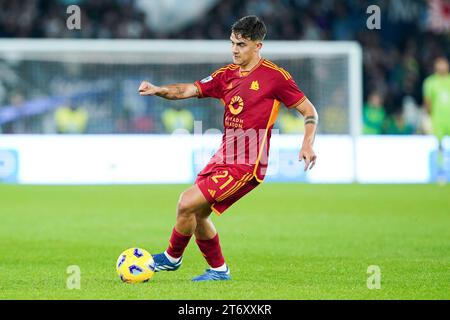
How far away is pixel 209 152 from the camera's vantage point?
65.2 feet

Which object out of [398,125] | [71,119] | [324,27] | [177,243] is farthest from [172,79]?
[177,243]

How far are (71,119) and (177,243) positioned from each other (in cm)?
1408

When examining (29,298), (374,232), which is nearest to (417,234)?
(374,232)

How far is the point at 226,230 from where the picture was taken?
12.6 metres

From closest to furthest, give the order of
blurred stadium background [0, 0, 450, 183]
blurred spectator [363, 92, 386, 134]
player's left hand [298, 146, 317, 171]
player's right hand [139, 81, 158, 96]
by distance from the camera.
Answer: player's left hand [298, 146, 317, 171] → player's right hand [139, 81, 158, 96] → blurred stadium background [0, 0, 450, 183] → blurred spectator [363, 92, 386, 134]

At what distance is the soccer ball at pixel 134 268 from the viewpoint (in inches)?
314

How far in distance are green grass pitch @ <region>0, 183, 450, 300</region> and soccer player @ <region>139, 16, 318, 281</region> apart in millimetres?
475

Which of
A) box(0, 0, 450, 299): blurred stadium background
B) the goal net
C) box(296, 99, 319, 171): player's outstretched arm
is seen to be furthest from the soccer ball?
the goal net

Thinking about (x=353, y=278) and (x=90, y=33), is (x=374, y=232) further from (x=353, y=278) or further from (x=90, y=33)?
(x=90, y=33)

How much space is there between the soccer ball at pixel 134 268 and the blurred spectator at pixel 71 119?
14.0 m

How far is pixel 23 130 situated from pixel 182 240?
1407 centimetres

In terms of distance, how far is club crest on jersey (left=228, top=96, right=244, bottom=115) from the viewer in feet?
26.5

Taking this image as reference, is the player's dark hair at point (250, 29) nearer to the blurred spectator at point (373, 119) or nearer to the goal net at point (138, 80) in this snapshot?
the goal net at point (138, 80)

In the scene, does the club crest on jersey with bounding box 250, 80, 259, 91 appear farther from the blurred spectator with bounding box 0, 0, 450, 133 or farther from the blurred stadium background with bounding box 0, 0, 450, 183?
the blurred spectator with bounding box 0, 0, 450, 133
